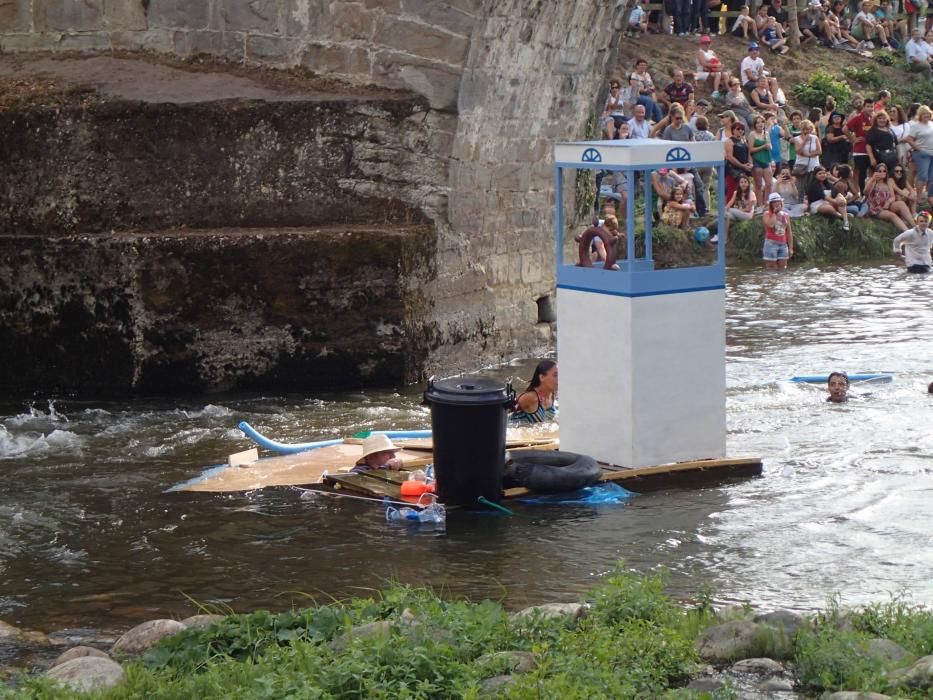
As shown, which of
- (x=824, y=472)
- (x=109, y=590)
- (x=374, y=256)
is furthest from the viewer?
(x=374, y=256)

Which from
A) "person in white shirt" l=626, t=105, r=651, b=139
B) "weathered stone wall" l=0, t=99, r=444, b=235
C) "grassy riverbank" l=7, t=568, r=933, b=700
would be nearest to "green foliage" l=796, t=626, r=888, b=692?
"grassy riverbank" l=7, t=568, r=933, b=700

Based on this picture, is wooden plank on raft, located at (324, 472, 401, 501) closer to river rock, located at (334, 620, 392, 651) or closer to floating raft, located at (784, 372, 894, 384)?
river rock, located at (334, 620, 392, 651)

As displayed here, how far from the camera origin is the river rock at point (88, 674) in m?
5.99

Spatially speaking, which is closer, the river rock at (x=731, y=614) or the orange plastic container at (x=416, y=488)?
the river rock at (x=731, y=614)

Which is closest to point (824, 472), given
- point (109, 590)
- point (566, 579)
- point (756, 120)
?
point (566, 579)

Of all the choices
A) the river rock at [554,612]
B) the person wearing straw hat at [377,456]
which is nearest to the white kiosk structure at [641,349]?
the person wearing straw hat at [377,456]

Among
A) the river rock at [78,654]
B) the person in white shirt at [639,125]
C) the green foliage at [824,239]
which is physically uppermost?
the person in white shirt at [639,125]

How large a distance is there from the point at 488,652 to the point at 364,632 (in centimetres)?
53

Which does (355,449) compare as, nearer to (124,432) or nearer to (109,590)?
(124,432)

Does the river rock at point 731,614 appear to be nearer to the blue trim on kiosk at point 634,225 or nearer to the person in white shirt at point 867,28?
the blue trim on kiosk at point 634,225

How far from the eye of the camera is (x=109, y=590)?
8062 millimetres

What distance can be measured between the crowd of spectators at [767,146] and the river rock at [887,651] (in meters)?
15.7

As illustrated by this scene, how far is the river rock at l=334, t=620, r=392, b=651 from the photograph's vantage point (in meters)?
6.28

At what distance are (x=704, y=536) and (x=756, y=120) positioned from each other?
1659 cm
